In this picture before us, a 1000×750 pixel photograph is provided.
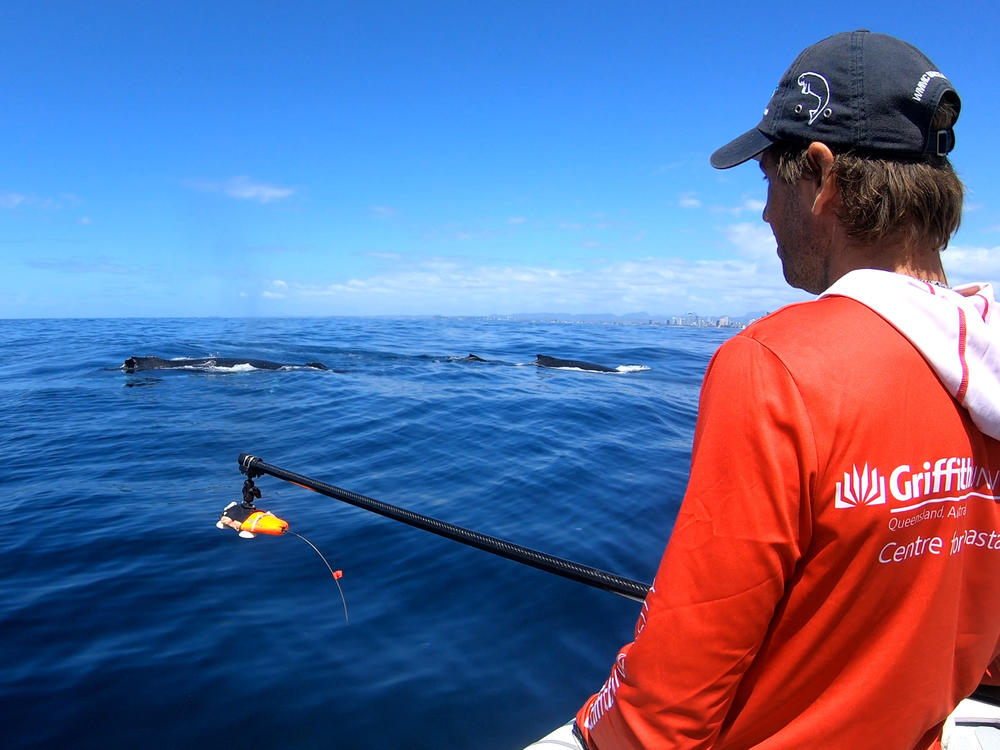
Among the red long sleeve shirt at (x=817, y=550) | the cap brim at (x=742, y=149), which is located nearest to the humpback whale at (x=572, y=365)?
the cap brim at (x=742, y=149)

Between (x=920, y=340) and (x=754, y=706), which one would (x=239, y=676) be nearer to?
(x=754, y=706)

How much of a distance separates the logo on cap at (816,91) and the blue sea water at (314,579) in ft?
13.6

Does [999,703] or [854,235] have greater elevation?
[854,235]

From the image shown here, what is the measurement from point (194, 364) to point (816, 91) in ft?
87.3

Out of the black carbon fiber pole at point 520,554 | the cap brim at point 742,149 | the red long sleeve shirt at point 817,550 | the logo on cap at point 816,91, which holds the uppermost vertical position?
the logo on cap at point 816,91

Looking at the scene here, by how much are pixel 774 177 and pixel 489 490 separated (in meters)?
7.93

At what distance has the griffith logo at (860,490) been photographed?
1152mm

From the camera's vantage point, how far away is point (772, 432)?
3.72 feet

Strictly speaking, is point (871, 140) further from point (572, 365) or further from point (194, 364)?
point (194, 364)

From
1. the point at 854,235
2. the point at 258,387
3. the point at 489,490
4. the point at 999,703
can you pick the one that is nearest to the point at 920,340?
the point at 854,235

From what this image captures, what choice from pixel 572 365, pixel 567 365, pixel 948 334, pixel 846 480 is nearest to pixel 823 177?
pixel 948 334

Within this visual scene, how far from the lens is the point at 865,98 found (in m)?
1.35

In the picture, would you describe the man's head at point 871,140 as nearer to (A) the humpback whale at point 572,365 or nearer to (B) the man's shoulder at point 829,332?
(B) the man's shoulder at point 829,332

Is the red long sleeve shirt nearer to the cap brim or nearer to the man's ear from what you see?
the man's ear
